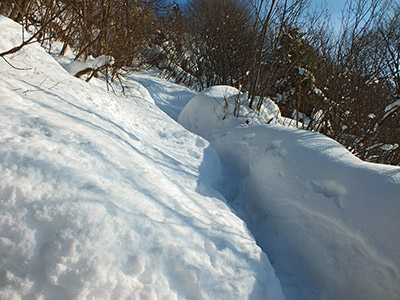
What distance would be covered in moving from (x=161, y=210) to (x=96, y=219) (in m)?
0.47

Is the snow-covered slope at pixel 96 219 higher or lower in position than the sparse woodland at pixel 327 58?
lower

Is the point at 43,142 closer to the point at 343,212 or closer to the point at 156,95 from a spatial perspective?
the point at 343,212

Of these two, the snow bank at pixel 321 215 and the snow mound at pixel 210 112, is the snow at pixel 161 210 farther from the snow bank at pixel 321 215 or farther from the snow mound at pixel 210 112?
the snow mound at pixel 210 112

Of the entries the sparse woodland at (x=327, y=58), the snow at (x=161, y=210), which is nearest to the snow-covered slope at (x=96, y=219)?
the snow at (x=161, y=210)

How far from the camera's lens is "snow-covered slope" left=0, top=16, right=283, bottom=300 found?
3.22 ft

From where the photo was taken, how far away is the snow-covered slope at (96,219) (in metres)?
0.98

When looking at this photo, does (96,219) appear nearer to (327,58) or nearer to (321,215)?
(321,215)

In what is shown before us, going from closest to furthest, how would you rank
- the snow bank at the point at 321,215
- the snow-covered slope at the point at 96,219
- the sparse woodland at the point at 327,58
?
1. the snow-covered slope at the point at 96,219
2. the snow bank at the point at 321,215
3. the sparse woodland at the point at 327,58

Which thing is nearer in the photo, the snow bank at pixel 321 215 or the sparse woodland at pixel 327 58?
the snow bank at pixel 321 215

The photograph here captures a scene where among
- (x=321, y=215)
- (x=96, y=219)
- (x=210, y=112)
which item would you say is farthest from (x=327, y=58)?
(x=96, y=219)

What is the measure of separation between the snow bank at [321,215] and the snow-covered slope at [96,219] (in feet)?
1.50

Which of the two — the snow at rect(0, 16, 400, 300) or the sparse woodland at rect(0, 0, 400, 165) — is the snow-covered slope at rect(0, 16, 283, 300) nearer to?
the snow at rect(0, 16, 400, 300)

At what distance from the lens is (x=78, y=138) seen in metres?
1.67

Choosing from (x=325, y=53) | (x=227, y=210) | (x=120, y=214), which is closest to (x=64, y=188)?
(x=120, y=214)
